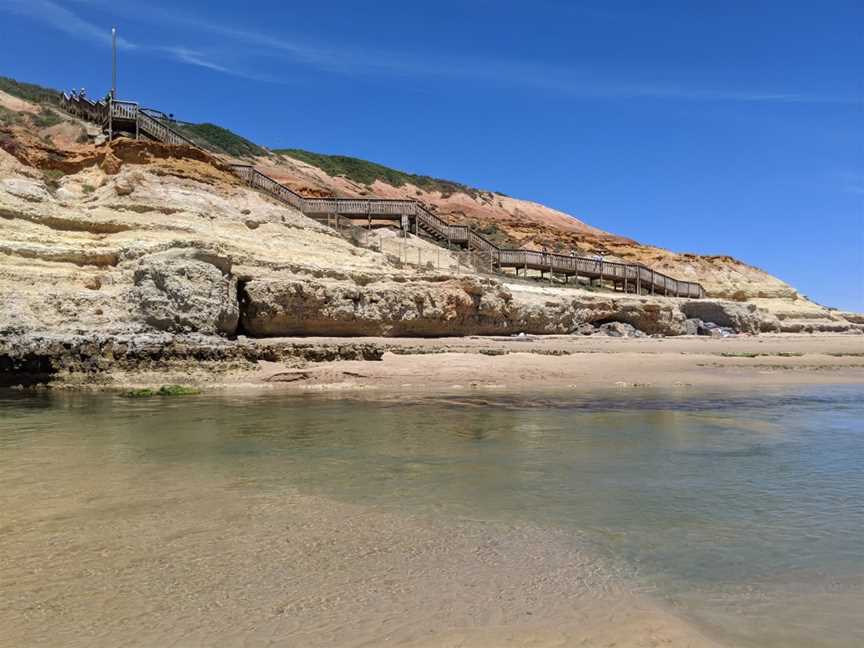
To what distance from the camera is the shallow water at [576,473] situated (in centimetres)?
321

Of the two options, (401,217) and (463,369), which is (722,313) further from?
(463,369)

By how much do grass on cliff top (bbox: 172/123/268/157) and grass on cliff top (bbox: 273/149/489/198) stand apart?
4.96 meters

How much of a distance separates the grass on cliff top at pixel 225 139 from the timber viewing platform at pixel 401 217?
14813mm

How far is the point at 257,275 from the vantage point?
629 inches

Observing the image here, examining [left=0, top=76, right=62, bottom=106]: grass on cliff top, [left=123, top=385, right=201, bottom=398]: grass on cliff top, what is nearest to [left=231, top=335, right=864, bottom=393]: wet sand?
[left=123, top=385, right=201, bottom=398]: grass on cliff top

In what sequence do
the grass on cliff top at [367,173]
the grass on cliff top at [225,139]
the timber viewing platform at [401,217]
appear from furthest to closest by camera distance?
the grass on cliff top at [367,173], the grass on cliff top at [225,139], the timber viewing platform at [401,217]

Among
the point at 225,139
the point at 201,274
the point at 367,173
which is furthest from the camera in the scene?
the point at 367,173

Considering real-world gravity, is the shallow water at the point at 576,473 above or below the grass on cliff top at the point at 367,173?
below

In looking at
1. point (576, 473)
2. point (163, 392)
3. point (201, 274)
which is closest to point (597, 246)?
point (201, 274)

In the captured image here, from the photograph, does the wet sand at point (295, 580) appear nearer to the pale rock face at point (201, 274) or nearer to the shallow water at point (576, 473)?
the shallow water at point (576, 473)

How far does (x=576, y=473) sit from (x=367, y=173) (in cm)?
5708

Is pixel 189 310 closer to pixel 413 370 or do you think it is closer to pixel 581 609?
pixel 413 370

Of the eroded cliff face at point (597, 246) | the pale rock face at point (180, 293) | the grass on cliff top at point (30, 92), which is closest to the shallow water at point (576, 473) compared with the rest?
the pale rock face at point (180, 293)

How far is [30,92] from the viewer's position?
4003cm
